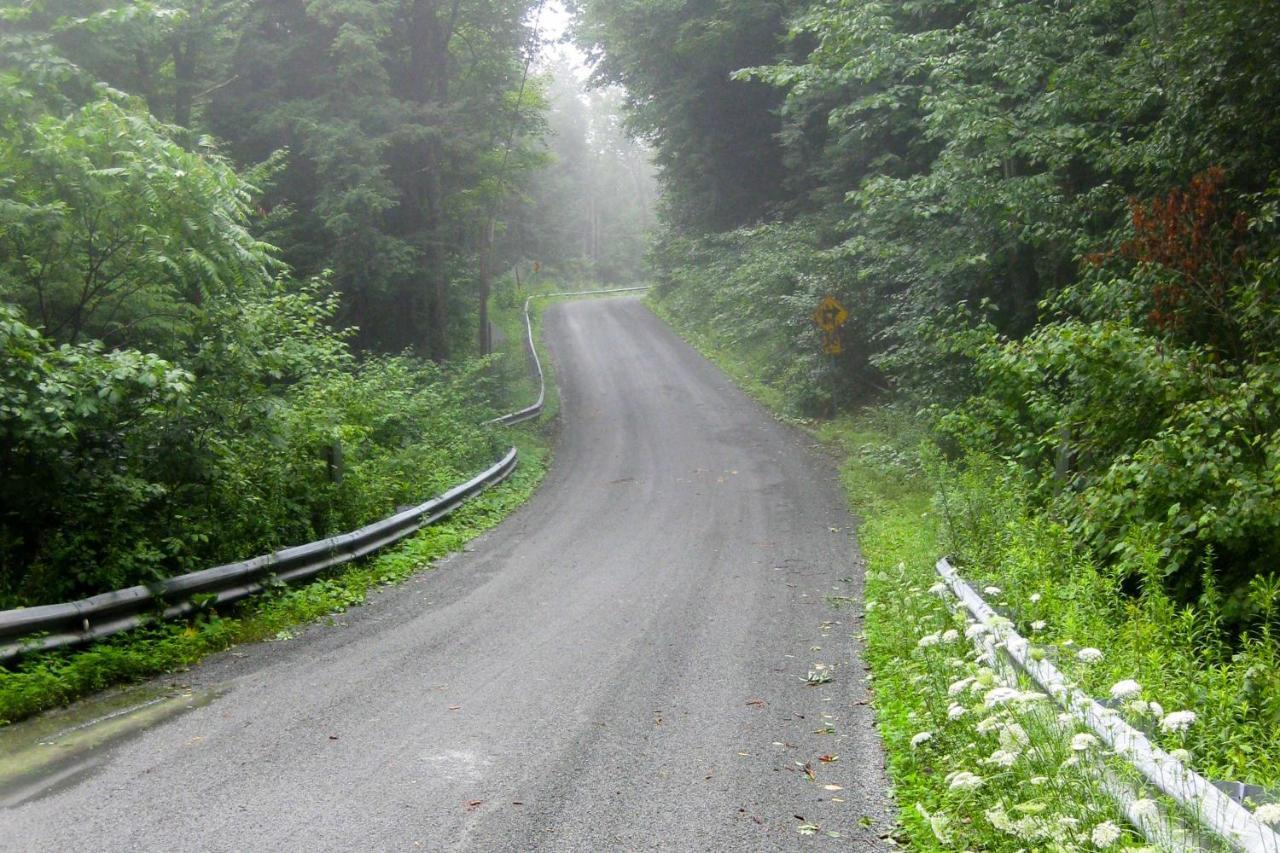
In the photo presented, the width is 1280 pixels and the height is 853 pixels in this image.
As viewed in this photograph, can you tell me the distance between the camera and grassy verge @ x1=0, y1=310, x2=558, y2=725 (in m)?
6.88

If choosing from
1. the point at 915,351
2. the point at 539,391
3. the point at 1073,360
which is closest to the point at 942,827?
the point at 1073,360

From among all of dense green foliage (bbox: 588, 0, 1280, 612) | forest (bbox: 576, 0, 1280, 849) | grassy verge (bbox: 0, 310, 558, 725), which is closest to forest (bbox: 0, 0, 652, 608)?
grassy verge (bbox: 0, 310, 558, 725)

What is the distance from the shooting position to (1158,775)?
4.04 m

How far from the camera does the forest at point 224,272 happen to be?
27.9ft

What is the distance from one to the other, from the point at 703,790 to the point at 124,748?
345cm

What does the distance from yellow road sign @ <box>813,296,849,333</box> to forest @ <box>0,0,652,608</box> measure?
8219mm

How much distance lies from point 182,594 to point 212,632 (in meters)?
0.49

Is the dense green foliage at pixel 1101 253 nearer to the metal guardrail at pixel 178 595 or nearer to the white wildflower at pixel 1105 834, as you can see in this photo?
the white wildflower at pixel 1105 834

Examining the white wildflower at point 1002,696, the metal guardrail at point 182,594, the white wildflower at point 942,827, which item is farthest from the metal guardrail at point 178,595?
the white wildflower at point 1002,696

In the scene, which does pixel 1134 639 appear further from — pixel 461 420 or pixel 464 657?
pixel 461 420

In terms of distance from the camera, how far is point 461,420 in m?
21.4

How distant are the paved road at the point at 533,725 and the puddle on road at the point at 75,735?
0.33 ft

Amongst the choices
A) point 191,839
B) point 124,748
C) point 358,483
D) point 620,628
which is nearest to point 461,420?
point 358,483

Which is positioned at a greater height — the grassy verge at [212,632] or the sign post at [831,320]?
the sign post at [831,320]
